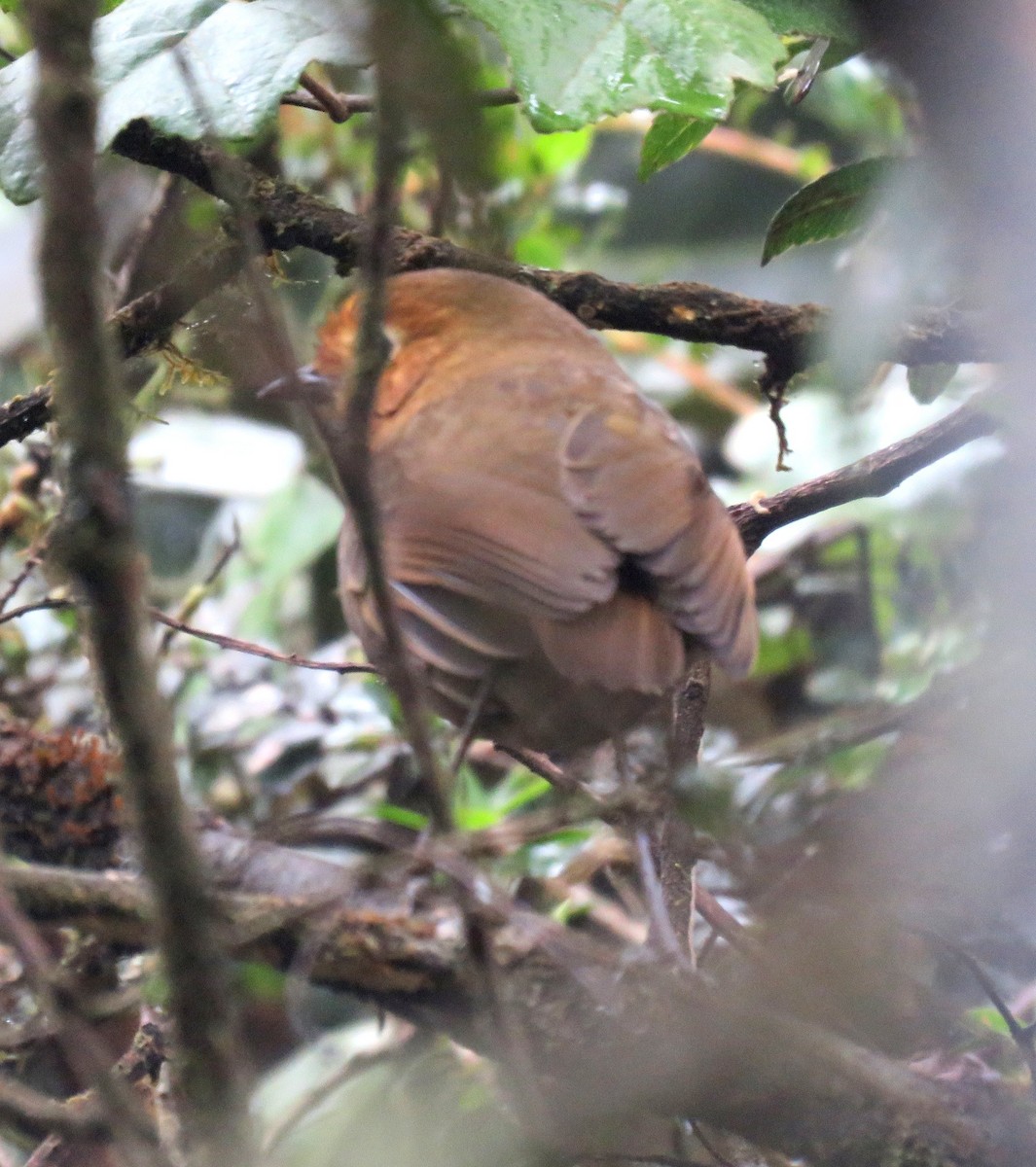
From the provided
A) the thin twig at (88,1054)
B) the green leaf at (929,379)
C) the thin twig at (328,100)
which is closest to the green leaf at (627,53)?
the thin twig at (328,100)

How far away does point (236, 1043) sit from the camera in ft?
2.55

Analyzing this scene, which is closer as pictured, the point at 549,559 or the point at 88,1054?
the point at 88,1054

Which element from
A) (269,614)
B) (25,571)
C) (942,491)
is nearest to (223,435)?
(269,614)

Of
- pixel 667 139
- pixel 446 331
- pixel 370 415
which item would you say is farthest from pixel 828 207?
pixel 370 415

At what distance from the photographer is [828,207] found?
1.69 m

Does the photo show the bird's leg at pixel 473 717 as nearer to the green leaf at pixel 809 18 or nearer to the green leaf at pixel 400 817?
the green leaf at pixel 809 18

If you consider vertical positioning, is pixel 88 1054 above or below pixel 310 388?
below

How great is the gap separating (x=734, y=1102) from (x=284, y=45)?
4.18 feet

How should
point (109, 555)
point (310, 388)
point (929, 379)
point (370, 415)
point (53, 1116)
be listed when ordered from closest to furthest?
point (109, 555) → point (370, 415) → point (53, 1116) → point (310, 388) → point (929, 379)

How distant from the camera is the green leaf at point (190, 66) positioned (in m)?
1.39

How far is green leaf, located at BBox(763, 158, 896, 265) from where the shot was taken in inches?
65.0

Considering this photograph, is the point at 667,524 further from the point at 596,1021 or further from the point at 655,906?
the point at 596,1021

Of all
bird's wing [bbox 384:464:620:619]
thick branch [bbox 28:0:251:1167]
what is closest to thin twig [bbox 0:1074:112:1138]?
thick branch [bbox 28:0:251:1167]

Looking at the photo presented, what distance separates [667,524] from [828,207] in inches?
23.8
